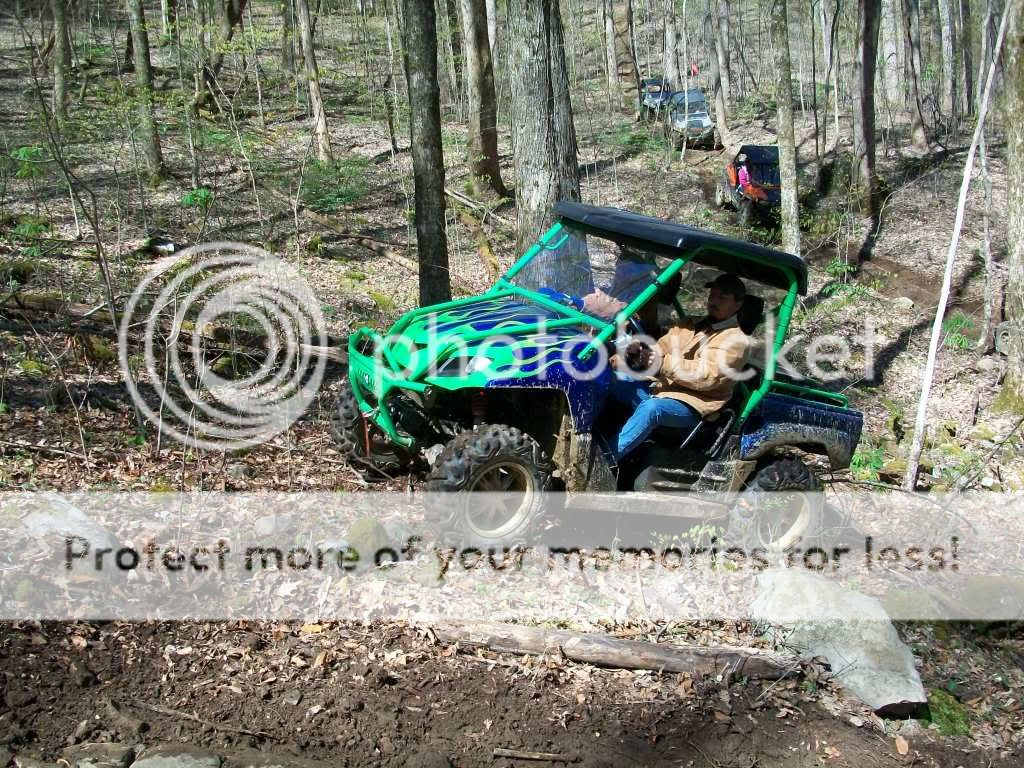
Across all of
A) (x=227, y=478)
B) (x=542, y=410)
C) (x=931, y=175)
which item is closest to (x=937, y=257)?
(x=931, y=175)

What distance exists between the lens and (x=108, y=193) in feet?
44.2

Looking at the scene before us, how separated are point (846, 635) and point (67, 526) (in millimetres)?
4400

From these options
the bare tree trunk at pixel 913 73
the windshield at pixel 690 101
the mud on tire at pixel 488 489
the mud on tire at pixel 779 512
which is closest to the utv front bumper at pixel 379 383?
→ the mud on tire at pixel 488 489

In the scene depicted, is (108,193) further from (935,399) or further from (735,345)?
(935,399)

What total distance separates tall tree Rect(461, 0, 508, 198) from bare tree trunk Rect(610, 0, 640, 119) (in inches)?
534

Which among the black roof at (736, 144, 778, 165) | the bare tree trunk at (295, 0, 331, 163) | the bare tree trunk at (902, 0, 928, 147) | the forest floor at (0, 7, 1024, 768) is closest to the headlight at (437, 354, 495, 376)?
the forest floor at (0, 7, 1024, 768)

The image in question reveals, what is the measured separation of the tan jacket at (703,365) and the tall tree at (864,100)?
43.5 feet

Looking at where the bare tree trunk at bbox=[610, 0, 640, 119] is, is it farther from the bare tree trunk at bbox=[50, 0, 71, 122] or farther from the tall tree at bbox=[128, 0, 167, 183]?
the bare tree trunk at bbox=[50, 0, 71, 122]

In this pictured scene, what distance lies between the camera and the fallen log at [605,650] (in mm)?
4555

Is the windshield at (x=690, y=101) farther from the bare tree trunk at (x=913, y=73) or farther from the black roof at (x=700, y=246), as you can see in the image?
the black roof at (x=700, y=246)

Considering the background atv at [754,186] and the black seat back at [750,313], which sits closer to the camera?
the black seat back at [750,313]

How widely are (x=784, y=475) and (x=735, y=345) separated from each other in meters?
1.04

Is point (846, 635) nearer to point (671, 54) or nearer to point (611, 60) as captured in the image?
point (671, 54)

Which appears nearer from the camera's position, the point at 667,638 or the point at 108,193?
the point at 667,638
